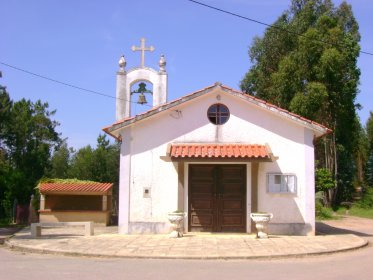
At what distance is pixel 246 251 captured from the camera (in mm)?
12148

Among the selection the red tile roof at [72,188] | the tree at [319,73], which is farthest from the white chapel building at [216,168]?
the tree at [319,73]

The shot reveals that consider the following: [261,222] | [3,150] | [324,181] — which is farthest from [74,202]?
[3,150]

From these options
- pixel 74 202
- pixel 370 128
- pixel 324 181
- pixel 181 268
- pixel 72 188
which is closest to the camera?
pixel 181 268

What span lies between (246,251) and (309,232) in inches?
181

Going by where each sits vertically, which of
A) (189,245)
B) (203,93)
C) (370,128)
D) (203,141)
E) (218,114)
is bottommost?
(189,245)

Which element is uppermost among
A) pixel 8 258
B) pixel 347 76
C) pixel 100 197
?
pixel 347 76

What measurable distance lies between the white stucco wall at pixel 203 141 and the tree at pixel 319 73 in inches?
582

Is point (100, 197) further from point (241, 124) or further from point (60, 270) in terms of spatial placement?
point (60, 270)

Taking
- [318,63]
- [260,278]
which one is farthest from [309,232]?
[318,63]

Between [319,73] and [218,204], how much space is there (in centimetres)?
1773

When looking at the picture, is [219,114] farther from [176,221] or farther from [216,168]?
[176,221]

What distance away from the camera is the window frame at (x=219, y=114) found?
54.4ft

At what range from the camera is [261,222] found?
1480 centimetres

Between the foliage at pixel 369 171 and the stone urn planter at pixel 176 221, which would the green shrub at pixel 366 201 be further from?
the stone urn planter at pixel 176 221
